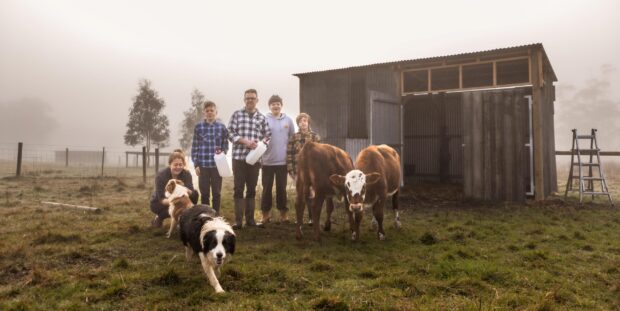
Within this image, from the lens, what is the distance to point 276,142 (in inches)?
299

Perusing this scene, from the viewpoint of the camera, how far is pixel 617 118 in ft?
254

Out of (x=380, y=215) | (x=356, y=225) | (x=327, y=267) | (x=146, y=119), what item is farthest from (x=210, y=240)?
(x=146, y=119)

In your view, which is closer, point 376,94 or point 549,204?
point 549,204

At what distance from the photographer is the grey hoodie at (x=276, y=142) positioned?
760 cm

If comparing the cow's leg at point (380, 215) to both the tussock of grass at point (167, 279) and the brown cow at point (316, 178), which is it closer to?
the brown cow at point (316, 178)

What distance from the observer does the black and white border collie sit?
3.97m

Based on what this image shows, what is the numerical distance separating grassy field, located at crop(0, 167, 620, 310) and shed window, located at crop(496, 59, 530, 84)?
7769 millimetres

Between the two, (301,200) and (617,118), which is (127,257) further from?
(617,118)

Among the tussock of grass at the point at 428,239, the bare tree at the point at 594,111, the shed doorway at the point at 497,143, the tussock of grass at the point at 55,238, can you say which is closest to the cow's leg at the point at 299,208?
the tussock of grass at the point at 428,239

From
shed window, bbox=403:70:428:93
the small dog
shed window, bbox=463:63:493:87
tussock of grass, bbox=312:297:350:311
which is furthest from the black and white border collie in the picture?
shed window, bbox=463:63:493:87

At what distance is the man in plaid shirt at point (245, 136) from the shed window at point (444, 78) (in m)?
11.3

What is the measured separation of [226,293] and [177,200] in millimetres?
2471

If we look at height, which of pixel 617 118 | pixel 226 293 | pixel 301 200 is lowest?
pixel 226 293

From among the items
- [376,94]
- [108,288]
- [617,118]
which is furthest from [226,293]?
[617,118]
